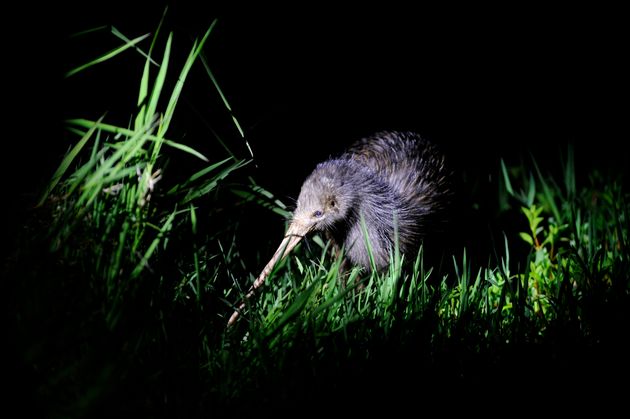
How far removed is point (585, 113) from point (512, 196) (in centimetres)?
139

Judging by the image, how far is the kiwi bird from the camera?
2642 mm

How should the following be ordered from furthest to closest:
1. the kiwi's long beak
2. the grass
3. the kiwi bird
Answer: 1. the kiwi bird
2. the kiwi's long beak
3. the grass

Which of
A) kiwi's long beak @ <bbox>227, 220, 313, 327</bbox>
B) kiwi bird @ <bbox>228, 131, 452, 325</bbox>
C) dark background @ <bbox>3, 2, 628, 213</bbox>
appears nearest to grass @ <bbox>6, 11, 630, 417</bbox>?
kiwi's long beak @ <bbox>227, 220, 313, 327</bbox>

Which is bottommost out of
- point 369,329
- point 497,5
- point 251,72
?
point 369,329

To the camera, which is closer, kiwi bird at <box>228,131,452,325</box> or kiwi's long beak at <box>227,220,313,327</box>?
kiwi's long beak at <box>227,220,313,327</box>

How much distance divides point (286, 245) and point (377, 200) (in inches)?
23.8


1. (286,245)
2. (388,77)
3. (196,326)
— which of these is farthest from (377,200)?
(388,77)

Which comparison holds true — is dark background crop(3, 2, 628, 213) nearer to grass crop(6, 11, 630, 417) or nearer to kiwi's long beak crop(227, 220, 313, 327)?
kiwi's long beak crop(227, 220, 313, 327)

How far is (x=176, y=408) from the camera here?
1.49 m

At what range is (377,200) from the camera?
281cm

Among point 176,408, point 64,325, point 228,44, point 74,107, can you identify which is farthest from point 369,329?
point 228,44

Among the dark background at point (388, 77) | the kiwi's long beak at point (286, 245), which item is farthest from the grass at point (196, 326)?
the dark background at point (388, 77)

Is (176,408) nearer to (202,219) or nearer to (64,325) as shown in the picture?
(64,325)

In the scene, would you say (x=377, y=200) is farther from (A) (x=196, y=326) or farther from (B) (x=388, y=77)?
(B) (x=388, y=77)
